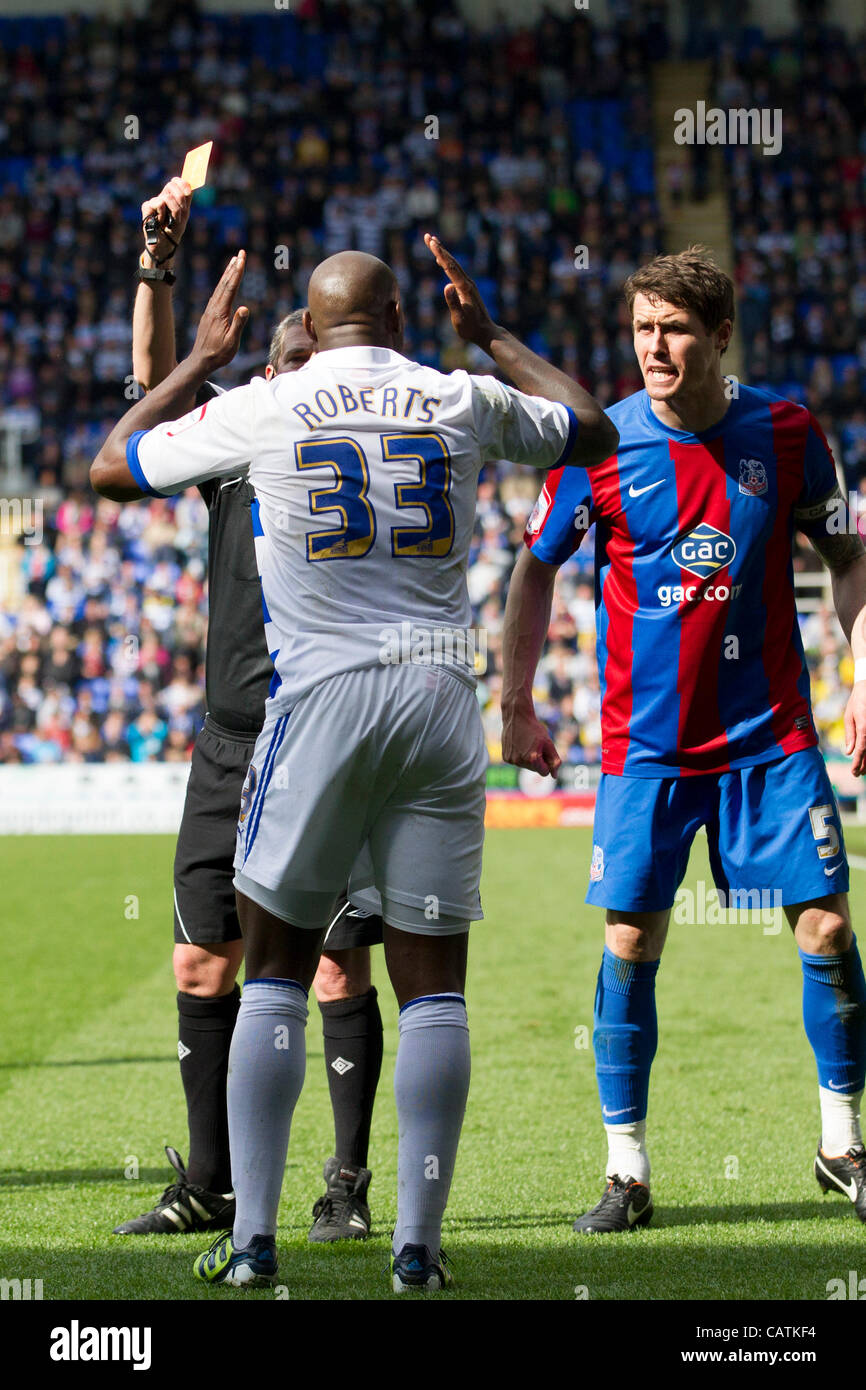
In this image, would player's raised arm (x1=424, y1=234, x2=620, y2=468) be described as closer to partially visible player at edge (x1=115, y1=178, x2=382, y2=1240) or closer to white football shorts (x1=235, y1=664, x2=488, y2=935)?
white football shorts (x1=235, y1=664, x2=488, y2=935)

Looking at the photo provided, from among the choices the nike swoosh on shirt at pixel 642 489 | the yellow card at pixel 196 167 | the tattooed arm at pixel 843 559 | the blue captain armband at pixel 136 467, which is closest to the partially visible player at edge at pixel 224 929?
the yellow card at pixel 196 167

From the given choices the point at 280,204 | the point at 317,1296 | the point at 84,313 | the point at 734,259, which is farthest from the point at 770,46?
the point at 317,1296

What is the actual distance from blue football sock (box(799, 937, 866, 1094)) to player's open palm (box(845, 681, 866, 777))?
502 mm

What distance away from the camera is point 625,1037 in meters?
4.16

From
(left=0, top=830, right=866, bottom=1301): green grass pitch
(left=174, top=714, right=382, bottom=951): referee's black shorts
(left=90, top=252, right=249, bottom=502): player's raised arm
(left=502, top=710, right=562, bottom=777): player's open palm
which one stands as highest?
(left=90, top=252, right=249, bottom=502): player's raised arm

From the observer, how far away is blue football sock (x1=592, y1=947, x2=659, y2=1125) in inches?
163

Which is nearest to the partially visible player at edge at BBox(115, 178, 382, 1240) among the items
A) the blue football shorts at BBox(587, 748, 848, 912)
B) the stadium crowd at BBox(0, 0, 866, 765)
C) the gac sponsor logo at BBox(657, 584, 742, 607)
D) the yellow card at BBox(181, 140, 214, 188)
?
the yellow card at BBox(181, 140, 214, 188)

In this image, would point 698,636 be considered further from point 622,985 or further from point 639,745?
point 622,985

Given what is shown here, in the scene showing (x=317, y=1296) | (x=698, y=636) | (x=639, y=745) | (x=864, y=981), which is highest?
(x=698, y=636)

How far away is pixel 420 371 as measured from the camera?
10.8 feet

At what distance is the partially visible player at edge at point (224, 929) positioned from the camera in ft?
13.2

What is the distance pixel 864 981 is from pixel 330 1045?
4.58ft

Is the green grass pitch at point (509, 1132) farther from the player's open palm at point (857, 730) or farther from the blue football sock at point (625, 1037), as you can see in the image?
the player's open palm at point (857, 730)
